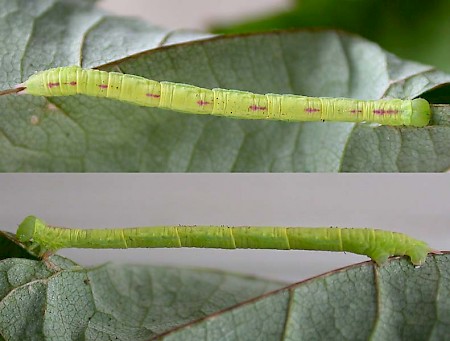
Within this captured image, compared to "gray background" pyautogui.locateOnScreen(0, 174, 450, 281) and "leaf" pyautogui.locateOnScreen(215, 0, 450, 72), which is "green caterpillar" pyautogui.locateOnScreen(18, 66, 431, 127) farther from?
"leaf" pyautogui.locateOnScreen(215, 0, 450, 72)

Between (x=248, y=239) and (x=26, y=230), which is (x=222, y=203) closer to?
(x=248, y=239)

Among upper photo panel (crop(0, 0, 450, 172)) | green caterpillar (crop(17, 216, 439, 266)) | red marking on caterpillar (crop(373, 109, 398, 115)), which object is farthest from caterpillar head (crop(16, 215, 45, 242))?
red marking on caterpillar (crop(373, 109, 398, 115))

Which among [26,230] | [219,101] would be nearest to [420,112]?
[219,101]

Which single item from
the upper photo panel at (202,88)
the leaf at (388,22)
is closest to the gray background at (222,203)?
the upper photo panel at (202,88)

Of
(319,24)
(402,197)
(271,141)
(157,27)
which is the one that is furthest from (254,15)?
(402,197)

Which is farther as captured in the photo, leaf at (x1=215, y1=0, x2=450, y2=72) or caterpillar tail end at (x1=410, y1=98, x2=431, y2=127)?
leaf at (x1=215, y1=0, x2=450, y2=72)

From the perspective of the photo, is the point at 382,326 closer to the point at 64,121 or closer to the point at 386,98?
the point at 386,98

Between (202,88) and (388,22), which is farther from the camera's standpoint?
(388,22)
